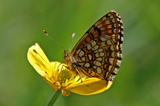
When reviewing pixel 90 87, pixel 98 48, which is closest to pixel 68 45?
pixel 98 48

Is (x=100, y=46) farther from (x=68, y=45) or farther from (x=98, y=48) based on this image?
(x=68, y=45)

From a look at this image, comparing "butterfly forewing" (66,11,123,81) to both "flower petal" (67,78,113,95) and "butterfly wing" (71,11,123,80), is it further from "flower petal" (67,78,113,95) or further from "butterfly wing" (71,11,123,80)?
"flower petal" (67,78,113,95)

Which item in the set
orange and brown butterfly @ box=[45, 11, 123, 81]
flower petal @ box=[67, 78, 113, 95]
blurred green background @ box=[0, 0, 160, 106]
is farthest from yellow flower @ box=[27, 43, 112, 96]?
blurred green background @ box=[0, 0, 160, 106]

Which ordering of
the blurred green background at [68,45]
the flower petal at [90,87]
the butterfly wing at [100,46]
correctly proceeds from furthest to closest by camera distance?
the blurred green background at [68,45], the butterfly wing at [100,46], the flower petal at [90,87]

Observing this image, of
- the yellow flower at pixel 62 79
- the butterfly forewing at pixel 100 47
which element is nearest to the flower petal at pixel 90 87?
the yellow flower at pixel 62 79

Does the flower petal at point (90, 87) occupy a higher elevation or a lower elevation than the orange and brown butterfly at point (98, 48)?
lower

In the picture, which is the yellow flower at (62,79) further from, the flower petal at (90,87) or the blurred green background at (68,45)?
the blurred green background at (68,45)

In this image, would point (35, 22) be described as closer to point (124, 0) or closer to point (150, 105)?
point (124, 0)
